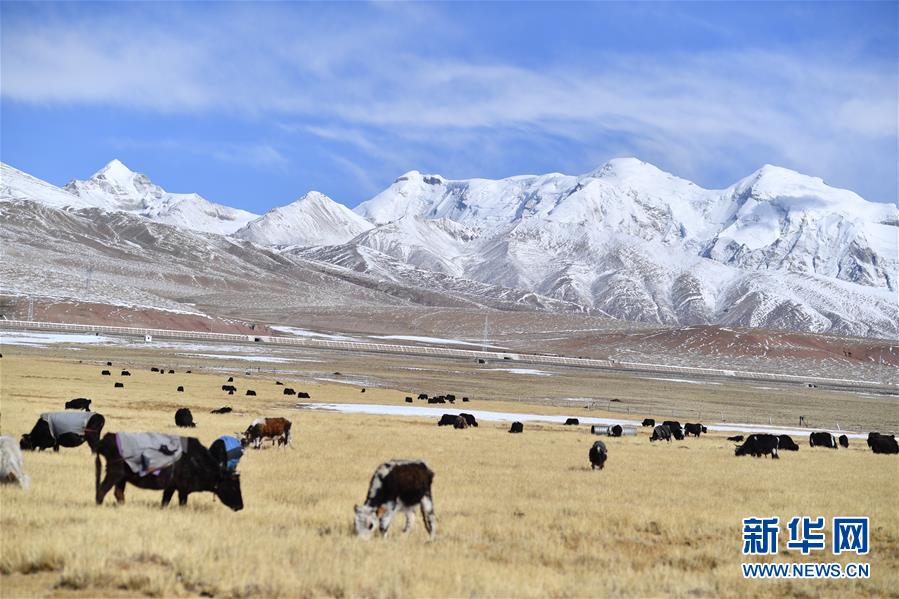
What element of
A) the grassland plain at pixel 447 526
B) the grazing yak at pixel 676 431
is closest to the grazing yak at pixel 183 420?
the grassland plain at pixel 447 526

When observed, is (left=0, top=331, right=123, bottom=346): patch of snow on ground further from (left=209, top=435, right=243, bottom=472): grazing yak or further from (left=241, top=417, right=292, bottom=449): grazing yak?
(left=209, top=435, right=243, bottom=472): grazing yak

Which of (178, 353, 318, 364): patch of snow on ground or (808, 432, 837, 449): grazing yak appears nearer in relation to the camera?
(808, 432, 837, 449): grazing yak

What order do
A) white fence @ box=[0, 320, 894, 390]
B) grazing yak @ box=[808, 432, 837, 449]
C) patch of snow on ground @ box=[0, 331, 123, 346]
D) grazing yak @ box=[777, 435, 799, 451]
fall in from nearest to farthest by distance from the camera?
grazing yak @ box=[777, 435, 799, 451], grazing yak @ box=[808, 432, 837, 449], patch of snow on ground @ box=[0, 331, 123, 346], white fence @ box=[0, 320, 894, 390]

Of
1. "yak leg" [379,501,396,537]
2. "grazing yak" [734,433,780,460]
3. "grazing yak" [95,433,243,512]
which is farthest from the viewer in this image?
"grazing yak" [734,433,780,460]

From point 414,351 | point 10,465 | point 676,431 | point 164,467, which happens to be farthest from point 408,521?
point 414,351

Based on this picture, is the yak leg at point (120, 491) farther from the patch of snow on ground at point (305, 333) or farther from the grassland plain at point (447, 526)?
the patch of snow on ground at point (305, 333)

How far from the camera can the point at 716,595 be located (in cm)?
1250

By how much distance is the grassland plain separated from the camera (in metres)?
11.4

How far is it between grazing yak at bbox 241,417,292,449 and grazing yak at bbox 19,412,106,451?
574cm

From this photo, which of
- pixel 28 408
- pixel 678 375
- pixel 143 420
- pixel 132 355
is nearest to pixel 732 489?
pixel 143 420

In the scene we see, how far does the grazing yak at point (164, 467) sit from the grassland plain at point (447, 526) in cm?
43

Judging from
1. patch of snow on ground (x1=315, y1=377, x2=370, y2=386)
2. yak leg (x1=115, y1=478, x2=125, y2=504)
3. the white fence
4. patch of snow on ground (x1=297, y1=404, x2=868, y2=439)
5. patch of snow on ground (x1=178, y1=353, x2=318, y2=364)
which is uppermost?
the white fence

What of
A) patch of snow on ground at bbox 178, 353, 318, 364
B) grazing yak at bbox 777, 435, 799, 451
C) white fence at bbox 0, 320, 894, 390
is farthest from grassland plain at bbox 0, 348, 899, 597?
white fence at bbox 0, 320, 894, 390

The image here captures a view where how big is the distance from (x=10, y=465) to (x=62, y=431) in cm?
674
